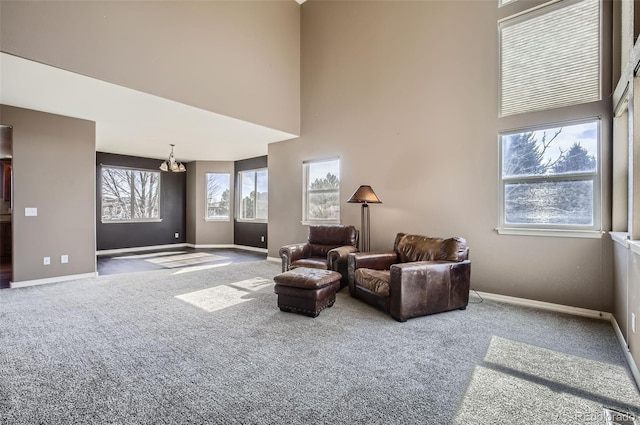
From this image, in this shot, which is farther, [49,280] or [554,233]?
[49,280]

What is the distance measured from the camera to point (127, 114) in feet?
15.7

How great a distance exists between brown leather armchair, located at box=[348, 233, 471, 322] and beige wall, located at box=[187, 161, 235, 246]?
250 inches

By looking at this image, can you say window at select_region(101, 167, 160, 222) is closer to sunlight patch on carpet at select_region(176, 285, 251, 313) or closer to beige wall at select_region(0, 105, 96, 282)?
A: beige wall at select_region(0, 105, 96, 282)

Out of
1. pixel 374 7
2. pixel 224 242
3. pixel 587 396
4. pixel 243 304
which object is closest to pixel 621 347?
pixel 587 396

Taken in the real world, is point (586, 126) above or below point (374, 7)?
below

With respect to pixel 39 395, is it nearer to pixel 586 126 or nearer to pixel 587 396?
pixel 587 396

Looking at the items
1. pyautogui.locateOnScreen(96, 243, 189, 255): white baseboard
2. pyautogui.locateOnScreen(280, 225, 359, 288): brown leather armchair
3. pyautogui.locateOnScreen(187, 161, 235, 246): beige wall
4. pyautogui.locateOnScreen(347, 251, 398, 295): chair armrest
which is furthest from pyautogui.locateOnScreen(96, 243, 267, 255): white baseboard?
pyautogui.locateOnScreen(347, 251, 398, 295): chair armrest

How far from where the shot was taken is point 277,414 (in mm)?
1654

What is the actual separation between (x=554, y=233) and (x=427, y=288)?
1728mm

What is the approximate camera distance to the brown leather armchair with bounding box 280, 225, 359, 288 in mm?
4316

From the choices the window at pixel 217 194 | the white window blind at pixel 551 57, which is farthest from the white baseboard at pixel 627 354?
the window at pixel 217 194

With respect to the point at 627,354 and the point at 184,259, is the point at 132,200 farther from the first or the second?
the point at 627,354

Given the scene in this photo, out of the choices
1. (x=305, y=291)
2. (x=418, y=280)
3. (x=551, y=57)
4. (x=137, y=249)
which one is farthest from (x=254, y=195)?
(x=551, y=57)

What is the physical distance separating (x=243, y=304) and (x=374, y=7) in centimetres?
521
